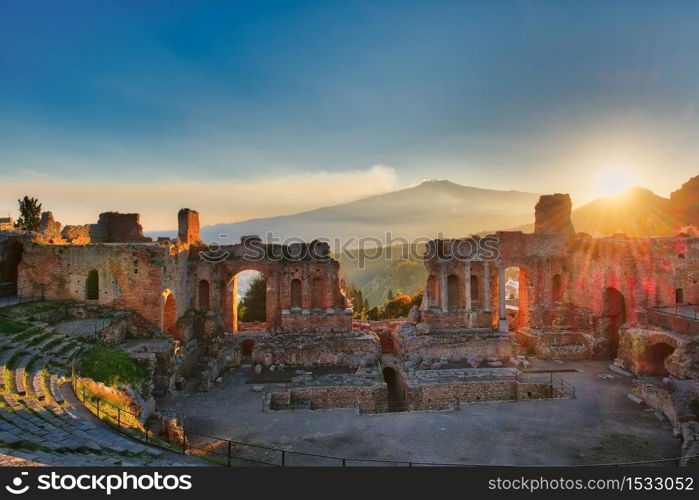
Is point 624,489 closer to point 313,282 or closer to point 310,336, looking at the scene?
point 310,336

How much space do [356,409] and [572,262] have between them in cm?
1615

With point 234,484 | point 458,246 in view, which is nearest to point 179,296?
point 458,246

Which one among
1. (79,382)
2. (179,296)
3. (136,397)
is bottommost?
(136,397)

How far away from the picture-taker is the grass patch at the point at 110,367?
48.9ft

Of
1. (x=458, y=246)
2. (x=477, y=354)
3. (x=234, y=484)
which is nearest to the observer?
(x=234, y=484)

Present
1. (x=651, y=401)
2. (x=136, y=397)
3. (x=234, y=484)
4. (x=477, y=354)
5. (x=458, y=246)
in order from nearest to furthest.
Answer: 1. (x=234, y=484)
2. (x=136, y=397)
3. (x=651, y=401)
4. (x=477, y=354)
5. (x=458, y=246)

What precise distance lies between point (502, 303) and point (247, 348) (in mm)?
13360

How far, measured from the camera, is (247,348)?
80.0ft

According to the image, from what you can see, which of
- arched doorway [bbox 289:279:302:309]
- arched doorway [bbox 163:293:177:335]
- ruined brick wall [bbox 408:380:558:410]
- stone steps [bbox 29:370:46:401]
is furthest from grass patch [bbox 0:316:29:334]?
ruined brick wall [bbox 408:380:558:410]

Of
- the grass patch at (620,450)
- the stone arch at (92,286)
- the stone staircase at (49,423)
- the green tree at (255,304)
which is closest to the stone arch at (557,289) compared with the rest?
the grass patch at (620,450)

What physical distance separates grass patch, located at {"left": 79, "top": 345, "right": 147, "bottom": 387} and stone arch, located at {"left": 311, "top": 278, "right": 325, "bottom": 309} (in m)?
10.1

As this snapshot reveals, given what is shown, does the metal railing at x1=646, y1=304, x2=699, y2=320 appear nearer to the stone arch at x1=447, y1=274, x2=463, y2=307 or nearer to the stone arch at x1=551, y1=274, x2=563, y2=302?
the stone arch at x1=551, y1=274, x2=563, y2=302

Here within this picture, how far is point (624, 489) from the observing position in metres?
9.37

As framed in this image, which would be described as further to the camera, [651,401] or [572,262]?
[572,262]
